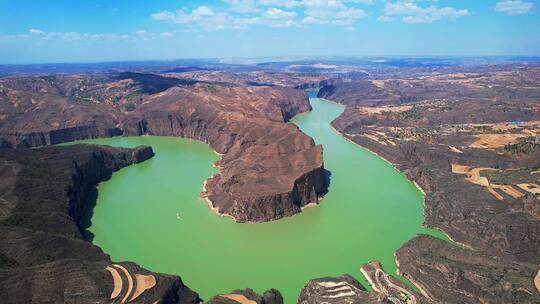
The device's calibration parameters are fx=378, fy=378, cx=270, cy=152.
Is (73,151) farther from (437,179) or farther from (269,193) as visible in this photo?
(437,179)

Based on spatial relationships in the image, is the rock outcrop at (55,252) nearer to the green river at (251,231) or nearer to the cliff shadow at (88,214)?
the cliff shadow at (88,214)

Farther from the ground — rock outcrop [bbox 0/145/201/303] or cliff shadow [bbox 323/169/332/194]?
rock outcrop [bbox 0/145/201/303]

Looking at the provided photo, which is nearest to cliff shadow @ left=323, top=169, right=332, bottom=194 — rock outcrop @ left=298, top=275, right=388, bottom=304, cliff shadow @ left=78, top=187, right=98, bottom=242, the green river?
the green river

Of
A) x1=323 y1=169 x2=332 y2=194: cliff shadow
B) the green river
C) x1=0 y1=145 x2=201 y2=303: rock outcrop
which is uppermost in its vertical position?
x1=0 y1=145 x2=201 y2=303: rock outcrop

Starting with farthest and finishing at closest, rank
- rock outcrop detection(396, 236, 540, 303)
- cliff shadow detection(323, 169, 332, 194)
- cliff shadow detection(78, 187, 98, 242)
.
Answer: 1. cliff shadow detection(323, 169, 332, 194)
2. cliff shadow detection(78, 187, 98, 242)
3. rock outcrop detection(396, 236, 540, 303)

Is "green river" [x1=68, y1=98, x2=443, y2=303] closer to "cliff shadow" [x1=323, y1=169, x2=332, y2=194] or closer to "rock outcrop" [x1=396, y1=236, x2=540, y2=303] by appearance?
"cliff shadow" [x1=323, y1=169, x2=332, y2=194]

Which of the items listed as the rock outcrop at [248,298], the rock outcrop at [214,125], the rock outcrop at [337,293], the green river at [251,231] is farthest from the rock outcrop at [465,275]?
the rock outcrop at [214,125]

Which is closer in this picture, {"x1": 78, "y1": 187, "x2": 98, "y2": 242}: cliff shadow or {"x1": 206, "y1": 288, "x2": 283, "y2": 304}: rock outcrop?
{"x1": 206, "y1": 288, "x2": 283, "y2": 304}: rock outcrop
